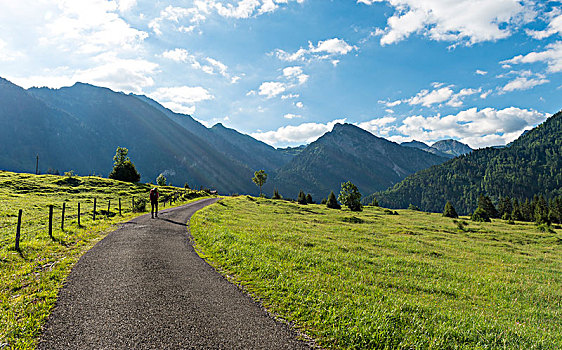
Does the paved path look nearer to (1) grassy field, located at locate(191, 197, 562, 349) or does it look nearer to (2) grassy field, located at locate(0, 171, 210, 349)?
(2) grassy field, located at locate(0, 171, 210, 349)

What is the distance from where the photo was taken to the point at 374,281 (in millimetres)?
13812

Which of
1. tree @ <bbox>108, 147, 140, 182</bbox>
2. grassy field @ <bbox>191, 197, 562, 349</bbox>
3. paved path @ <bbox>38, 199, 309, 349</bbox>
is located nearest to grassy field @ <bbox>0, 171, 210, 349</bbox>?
paved path @ <bbox>38, 199, 309, 349</bbox>

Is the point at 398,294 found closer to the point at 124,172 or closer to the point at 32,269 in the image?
the point at 32,269

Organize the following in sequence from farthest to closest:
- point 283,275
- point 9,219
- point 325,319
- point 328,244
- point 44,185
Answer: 1. point 44,185
2. point 9,219
3. point 328,244
4. point 283,275
5. point 325,319

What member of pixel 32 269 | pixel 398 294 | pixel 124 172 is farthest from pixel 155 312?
pixel 124 172

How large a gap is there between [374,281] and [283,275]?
5260 millimetres

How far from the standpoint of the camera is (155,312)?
8.20 meters

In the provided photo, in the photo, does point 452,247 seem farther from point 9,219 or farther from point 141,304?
point 9,219

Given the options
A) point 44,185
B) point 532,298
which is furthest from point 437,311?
point 44,185

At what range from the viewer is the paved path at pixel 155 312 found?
6.77 m

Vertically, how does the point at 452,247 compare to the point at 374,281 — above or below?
below

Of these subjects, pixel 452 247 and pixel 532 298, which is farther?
pixel 452 247

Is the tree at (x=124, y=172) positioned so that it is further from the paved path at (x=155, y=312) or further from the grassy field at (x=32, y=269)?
the paved path at (x=155, y=312)

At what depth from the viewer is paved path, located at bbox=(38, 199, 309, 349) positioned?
677cm
